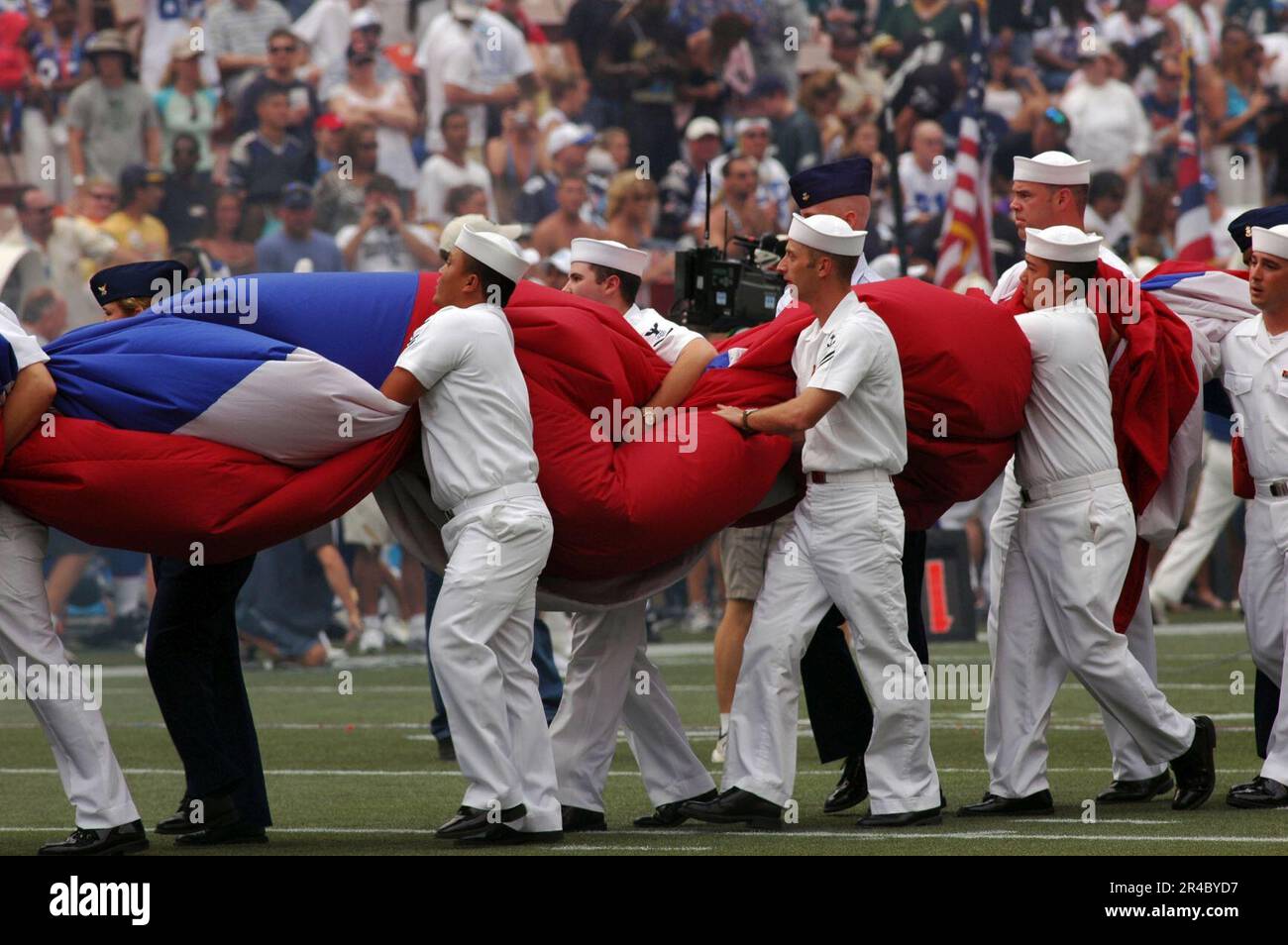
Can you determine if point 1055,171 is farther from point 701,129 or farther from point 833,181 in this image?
point 701,129

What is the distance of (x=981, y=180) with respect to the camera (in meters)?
17.1

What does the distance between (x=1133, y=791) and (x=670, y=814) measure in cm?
185

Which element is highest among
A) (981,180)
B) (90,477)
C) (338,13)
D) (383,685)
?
(338,13)

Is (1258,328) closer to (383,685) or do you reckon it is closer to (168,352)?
(168,352)

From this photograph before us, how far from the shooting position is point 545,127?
61.0ft

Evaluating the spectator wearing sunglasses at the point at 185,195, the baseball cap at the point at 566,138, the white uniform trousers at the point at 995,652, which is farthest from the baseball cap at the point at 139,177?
the white uniform trousers at the point at 995,652

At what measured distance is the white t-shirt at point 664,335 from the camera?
27.8 feet

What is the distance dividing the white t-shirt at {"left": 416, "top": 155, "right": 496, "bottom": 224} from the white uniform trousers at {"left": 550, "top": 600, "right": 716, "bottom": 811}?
992 centimetres

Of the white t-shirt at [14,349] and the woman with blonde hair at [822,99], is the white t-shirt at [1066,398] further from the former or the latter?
the woman with blonde hair at [822,99]

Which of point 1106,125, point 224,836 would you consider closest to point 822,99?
point 1106,125

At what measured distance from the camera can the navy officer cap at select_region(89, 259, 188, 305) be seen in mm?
8094

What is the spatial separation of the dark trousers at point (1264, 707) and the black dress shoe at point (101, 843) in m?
4.27

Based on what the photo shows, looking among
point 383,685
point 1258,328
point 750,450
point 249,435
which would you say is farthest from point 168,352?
point 383,685
